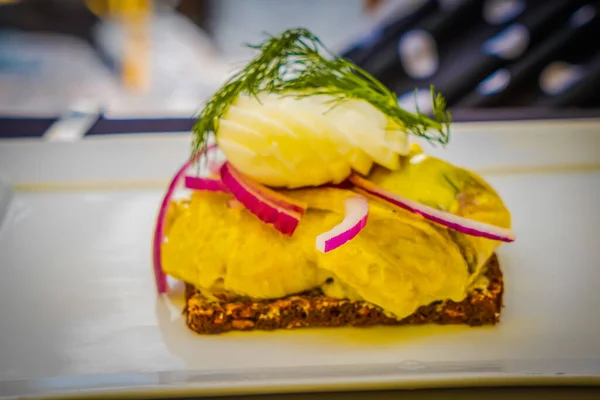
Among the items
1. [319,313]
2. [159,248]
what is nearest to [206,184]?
[159,248]

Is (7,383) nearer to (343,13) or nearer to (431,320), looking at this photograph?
(431,320)

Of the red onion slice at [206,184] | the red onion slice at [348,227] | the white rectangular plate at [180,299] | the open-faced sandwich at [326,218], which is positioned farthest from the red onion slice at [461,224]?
the red onion slice at [206,184]

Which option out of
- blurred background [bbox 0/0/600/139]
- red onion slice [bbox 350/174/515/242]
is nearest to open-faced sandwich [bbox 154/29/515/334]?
red onion slice [bbox 350/174/515/242]

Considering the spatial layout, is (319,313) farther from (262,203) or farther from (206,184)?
(206,184)

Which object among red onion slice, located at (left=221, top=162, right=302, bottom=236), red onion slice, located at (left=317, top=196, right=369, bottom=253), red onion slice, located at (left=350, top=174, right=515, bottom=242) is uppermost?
red onion slice, located at (left=350, top=174, right=515, bottom=242)

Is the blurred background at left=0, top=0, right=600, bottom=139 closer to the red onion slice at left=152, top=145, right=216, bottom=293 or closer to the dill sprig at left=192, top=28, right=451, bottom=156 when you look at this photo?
the dill sprig at left=192, top=28, right=451, bottom=156

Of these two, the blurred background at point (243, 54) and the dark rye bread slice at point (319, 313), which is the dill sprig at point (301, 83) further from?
the dark rye bread slice at point (319, 313)
